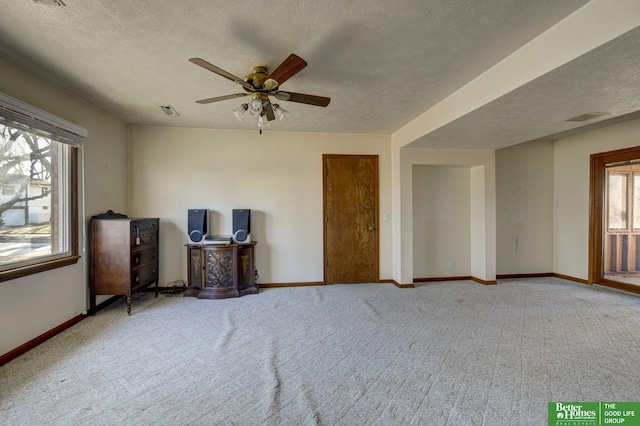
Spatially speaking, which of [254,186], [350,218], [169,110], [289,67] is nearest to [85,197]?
[169,110]

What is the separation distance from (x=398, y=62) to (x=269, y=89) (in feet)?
→ 3.48

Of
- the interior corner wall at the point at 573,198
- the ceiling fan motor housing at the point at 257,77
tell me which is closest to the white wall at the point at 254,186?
the ceiling fan motor housing at the point at 257,77

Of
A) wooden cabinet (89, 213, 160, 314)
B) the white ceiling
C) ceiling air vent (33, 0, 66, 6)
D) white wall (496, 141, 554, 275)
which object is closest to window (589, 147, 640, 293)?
white wall (496, 141, 554, 275)

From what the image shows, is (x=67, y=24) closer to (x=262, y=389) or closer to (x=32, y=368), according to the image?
(x=32, y=368)

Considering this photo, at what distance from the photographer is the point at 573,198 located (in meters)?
4.63

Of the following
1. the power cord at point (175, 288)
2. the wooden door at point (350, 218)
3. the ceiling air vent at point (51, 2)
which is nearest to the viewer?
the ceiling air vent at point (51, 2)

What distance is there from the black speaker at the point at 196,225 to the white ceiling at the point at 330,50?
1473mm

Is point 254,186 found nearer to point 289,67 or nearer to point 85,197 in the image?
point 85,197

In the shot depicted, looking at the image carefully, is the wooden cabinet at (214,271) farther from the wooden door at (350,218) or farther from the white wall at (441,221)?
the white wall at (441,221)

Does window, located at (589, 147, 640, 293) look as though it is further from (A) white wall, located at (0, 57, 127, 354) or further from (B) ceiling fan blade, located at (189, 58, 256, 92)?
(A) white wall, located at (0, 57, 127, 354)

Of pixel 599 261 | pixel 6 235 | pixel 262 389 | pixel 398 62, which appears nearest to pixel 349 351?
pixel 262 389

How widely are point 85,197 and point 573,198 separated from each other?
7063 mm

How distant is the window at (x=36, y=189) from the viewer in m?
2.22

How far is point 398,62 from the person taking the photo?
2.22 metres
